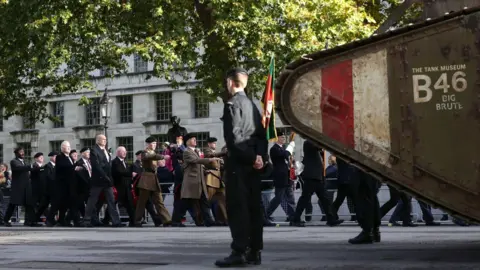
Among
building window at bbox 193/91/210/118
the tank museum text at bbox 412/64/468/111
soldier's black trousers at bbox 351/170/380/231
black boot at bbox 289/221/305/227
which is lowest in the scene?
black boot at bbox 289/221/305/227

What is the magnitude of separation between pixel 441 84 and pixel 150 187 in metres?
12.9

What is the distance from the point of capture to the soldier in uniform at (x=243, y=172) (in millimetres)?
9430

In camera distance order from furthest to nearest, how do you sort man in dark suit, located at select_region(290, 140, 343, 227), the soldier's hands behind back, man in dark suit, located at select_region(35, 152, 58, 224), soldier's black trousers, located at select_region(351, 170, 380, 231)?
man in dark suit, located at select_region(35, 152, 58, 224)
man in dark suit, located at select_region(290, 140, 343, 227)
soldier's black trousers, located at select_region(351, 170, 380, 231)
the soldier's hands behind back

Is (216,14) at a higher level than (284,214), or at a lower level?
higher

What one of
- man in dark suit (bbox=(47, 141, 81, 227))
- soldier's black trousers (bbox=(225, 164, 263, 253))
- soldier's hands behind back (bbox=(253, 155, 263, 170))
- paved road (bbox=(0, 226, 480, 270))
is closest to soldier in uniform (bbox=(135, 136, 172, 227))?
man in dark suit (bbox=(47, 141, 81, 227))

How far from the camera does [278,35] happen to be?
28.3 m

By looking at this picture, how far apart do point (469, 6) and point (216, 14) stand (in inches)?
725

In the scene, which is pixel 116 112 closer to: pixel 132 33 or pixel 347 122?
pixel 132 33

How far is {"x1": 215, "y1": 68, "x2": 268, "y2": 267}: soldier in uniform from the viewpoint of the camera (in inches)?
371

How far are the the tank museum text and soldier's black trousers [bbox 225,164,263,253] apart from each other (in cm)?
180

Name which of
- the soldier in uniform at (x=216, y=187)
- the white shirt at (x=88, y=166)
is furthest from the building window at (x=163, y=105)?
the soldier in uniform at (x=216, y=187)

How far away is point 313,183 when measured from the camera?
19.4 m

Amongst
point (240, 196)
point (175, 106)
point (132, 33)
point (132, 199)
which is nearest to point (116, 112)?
point (175, 106)

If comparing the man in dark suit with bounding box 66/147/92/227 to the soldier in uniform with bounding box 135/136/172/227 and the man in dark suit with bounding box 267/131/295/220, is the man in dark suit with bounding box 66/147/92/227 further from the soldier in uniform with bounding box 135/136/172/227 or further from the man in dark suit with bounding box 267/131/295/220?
the man in dark suit with bounding box 267/131/295/220
